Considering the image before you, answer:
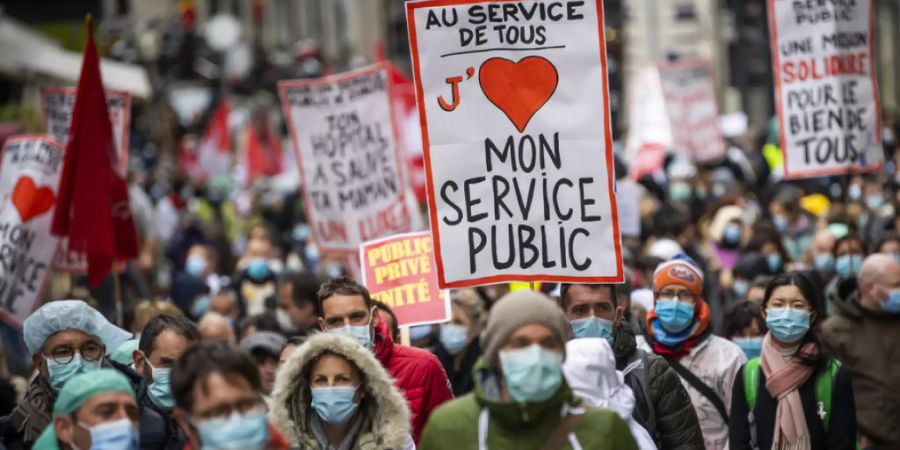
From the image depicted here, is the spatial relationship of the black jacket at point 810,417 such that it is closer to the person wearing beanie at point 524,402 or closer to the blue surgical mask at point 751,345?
the blue surgical mask at point 751,345

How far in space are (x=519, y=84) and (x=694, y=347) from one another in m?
1.51

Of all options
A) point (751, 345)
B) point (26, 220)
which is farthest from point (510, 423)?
point (26, 220)

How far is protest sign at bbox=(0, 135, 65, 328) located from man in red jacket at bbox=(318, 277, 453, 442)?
12.3 ft

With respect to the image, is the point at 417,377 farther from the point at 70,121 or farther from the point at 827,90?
the point at 70,121

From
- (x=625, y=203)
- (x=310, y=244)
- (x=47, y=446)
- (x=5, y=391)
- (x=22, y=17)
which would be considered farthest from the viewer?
(x=22, y=17)

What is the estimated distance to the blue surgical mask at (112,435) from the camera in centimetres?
522

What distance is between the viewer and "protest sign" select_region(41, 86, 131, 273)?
1078 centimetres

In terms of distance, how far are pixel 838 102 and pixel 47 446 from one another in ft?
22.8

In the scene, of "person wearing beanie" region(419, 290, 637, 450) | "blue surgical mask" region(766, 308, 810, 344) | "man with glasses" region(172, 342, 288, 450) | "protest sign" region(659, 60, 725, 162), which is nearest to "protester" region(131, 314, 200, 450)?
"man with glasses" region(172, 342, 288, 450)

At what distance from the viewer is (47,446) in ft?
17.8

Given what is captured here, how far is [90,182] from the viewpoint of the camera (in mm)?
10109

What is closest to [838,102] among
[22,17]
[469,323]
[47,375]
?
[469,323]

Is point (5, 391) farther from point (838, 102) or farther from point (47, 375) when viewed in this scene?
point (838, 102)

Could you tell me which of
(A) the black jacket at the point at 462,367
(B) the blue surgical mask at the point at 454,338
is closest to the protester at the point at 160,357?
(A) the black jacket at the point at 462,367
